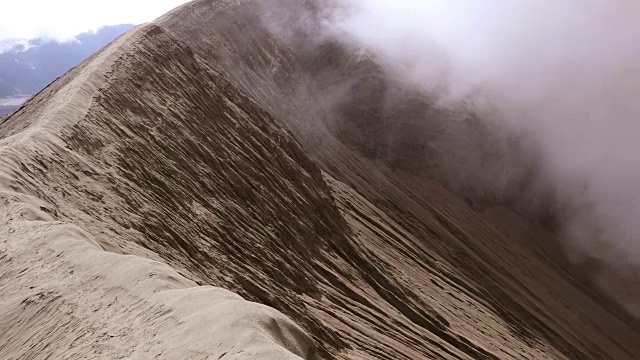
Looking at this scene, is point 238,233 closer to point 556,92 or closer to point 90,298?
point 90,298

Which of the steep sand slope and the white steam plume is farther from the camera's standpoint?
the white steam plume

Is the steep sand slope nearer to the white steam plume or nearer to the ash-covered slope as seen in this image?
the ash-covered slope

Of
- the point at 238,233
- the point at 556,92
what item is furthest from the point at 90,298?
the point at 556,92

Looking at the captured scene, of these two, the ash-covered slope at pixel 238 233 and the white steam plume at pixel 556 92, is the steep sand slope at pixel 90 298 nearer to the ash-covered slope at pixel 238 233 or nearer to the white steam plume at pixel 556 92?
the ash-covered slope at pixel 238 233

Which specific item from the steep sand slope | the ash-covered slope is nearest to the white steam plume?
the ash-covered slope

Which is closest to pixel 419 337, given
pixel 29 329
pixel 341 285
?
pixel 341 285

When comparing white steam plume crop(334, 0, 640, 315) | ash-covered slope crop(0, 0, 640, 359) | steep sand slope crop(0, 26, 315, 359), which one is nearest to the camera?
steep sand slope crop(0, 26, 315, 359)

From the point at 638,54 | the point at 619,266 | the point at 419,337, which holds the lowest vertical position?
the point at 419,337

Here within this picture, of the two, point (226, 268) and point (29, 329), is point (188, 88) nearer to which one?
point (226, 268)

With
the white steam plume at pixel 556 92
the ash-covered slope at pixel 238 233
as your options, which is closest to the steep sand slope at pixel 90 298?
the ash-covered slope at pixel 238 233
